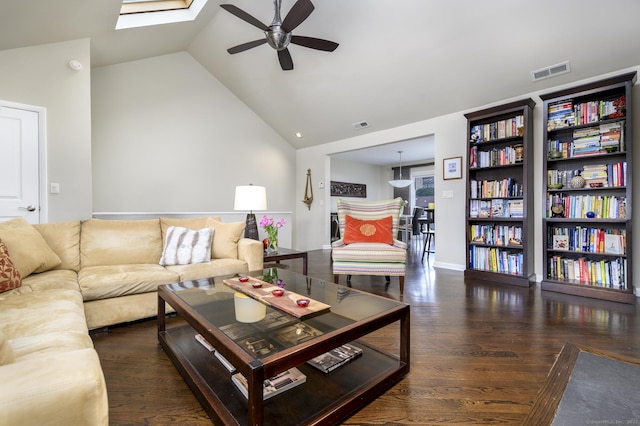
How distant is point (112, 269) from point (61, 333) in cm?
126

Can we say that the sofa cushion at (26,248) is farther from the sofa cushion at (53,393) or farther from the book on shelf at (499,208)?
the book on shelf at (499,208)

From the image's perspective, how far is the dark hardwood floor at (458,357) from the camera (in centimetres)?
125

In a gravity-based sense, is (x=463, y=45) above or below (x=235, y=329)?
above

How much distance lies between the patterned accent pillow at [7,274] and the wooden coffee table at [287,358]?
862 mm

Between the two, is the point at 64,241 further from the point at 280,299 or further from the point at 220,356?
the point at 280,299

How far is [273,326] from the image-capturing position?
134 cm

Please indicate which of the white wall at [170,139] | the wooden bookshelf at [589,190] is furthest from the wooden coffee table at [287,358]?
the white wall at [170,139]

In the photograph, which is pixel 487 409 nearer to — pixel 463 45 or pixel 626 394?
pixel 626 394

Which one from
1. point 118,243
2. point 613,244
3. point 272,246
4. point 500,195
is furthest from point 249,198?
point 613,244

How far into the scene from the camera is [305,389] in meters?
1.31

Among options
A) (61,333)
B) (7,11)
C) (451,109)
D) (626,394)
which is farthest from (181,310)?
(451,109)

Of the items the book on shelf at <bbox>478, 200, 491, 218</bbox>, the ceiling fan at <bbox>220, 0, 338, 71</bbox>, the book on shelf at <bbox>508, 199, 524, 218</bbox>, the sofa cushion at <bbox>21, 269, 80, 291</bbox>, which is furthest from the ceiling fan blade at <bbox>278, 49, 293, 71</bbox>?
the book on shelf at <bbox>508, 199, 524, 218</bbox>

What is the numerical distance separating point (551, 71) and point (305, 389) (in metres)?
3.85

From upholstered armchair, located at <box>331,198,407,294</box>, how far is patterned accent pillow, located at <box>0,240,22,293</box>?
2.43 metres
